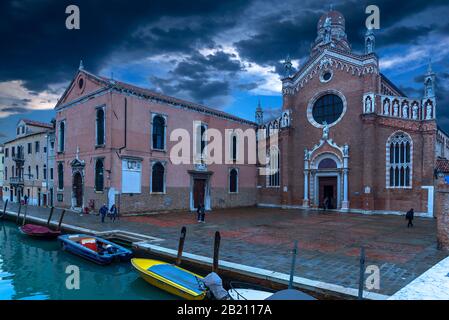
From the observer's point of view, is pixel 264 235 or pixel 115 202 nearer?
pixel 264 235

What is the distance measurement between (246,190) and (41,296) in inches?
903

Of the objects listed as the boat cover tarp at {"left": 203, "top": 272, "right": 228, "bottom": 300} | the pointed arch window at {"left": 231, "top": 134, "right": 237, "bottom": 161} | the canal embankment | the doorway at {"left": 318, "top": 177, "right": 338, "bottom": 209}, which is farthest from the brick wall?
the pointed arch window at {"left": 231, "top": 134, "right": 237, "bottom": 161}

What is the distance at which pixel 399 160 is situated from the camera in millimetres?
23016

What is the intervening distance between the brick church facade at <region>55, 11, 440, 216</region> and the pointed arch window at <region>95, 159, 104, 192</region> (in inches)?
5.5

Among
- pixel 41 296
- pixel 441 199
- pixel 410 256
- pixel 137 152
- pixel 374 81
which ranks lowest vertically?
pixel 41 296

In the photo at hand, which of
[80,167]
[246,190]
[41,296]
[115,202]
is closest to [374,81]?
[246,190]

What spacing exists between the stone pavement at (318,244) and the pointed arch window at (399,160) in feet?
18.3

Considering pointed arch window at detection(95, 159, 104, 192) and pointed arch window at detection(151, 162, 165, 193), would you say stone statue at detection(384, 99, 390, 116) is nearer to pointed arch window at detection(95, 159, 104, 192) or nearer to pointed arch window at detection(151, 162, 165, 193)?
pointed arch window at detection(151, 162, 165, 193)

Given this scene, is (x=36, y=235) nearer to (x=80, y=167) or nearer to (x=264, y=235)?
(x=80, y=167)

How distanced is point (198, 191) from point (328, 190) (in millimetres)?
11382

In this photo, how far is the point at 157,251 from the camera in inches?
425

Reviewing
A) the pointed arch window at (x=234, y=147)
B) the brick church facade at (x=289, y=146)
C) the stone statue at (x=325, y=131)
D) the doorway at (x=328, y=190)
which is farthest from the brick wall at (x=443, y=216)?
the pointed arch window at (x=234, y=147)

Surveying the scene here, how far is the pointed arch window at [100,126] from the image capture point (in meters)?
20.8

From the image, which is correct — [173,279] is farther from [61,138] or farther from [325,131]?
[61,138]
